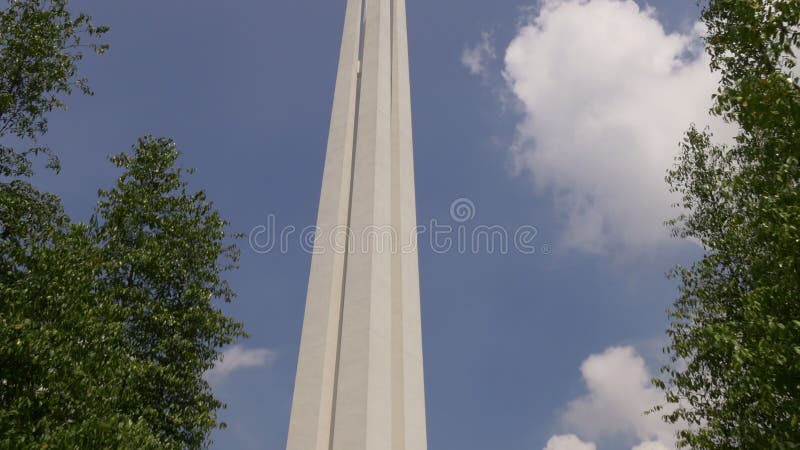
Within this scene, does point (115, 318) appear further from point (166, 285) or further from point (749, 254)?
point (749, 254)

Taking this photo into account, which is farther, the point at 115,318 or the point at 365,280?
the point at 365,280

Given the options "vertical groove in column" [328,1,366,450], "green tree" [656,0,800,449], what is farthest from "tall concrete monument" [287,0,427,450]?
"green tree" [656,0,800,449]

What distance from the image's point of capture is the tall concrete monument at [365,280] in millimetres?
15516

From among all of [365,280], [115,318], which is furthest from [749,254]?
[115,318]

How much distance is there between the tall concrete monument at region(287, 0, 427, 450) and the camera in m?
15.5

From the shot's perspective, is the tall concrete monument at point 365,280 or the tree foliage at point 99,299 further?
the tall concrete monument at point 365,280

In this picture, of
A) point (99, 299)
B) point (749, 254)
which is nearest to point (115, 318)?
point (99, 299)

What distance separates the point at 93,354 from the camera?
12.0m

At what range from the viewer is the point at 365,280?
16953mm

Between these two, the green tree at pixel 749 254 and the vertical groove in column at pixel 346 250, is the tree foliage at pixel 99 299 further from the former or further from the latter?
the green tree at pixel 749 254

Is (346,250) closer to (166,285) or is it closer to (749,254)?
(166,285)

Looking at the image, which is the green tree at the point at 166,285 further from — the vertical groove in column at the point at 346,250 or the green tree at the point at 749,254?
the green tree at the point at 749,254

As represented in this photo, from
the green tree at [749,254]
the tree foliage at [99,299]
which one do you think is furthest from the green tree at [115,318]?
the green tree at [749,254]

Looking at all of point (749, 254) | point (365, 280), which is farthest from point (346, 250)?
point (749, 254)
